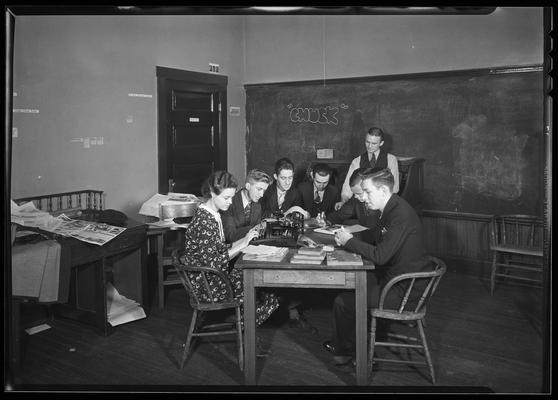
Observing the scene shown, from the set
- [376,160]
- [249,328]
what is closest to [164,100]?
[376,160]

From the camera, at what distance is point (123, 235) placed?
15.5ft

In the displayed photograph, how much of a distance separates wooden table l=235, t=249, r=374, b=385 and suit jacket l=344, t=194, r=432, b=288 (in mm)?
131

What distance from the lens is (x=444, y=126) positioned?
6.41m

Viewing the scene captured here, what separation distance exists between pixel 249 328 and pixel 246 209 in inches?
58.6

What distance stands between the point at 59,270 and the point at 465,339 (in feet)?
9.84

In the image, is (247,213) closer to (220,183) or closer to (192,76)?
(220,183)

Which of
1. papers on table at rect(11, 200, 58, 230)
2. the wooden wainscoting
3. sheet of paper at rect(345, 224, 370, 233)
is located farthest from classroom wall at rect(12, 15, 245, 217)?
the wooden wainscoting

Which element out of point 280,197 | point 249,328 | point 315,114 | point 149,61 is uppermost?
point 149,61

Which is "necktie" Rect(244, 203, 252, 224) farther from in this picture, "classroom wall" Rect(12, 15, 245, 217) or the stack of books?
"classroom wall" Rect(12, 15, 245, 217)

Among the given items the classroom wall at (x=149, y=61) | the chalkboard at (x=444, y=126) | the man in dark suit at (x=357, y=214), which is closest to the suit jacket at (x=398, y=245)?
the man in dark suit at (x=357, y=214)
